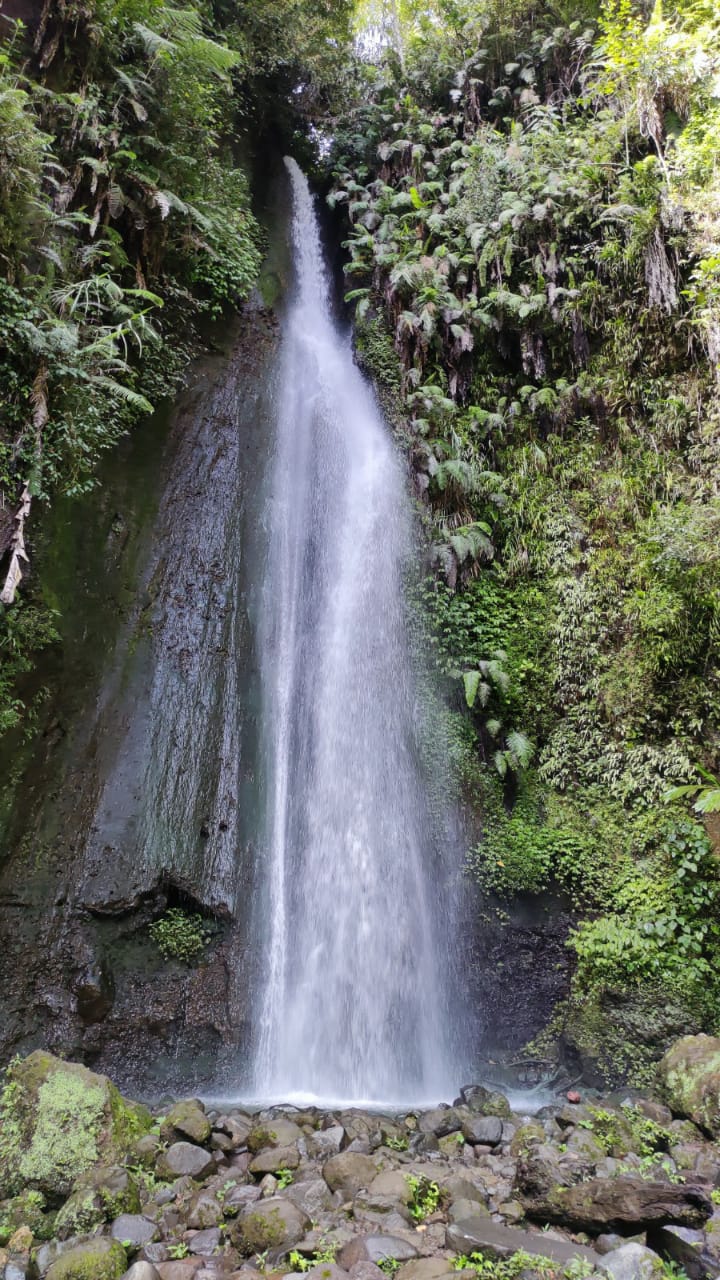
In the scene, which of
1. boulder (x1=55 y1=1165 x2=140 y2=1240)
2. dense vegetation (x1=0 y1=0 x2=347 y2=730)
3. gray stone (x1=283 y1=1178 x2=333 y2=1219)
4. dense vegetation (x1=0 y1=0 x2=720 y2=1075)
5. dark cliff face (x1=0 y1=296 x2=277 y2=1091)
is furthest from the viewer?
dense vegetation (x1=0 y1=0 x2=720 y2=1075)

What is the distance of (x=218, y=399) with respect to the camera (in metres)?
8.84

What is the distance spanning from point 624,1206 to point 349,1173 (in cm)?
143

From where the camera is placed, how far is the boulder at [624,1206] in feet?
10.3

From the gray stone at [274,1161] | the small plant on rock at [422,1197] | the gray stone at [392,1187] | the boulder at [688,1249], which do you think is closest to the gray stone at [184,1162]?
the gray stone at [274,1161]

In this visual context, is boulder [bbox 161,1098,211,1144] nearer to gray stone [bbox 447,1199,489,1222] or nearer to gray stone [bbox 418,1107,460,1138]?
gray stone [bbox 418,1107,460,1138]

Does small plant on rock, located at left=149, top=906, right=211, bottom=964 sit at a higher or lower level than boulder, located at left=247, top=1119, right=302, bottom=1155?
higher

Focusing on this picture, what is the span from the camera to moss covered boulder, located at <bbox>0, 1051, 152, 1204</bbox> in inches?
142

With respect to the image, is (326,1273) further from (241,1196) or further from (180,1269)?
(241,1196)

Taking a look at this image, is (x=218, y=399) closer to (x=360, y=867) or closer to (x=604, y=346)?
(x=604, y=346)

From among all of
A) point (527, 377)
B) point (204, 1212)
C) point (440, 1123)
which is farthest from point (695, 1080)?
point (527, 377)

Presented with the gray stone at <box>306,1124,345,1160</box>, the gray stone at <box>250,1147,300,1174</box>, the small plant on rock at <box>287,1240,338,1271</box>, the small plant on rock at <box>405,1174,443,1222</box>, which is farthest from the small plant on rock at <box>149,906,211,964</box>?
the small plant on rock at <box>287,1240,338,1271</box>

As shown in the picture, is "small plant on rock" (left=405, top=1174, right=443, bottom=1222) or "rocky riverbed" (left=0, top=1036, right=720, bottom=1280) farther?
"small plant on rock" (left=405, top=1174, right=443, bottom=1222)

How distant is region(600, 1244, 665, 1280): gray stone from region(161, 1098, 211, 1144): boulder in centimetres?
243

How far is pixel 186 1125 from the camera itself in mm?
4133
